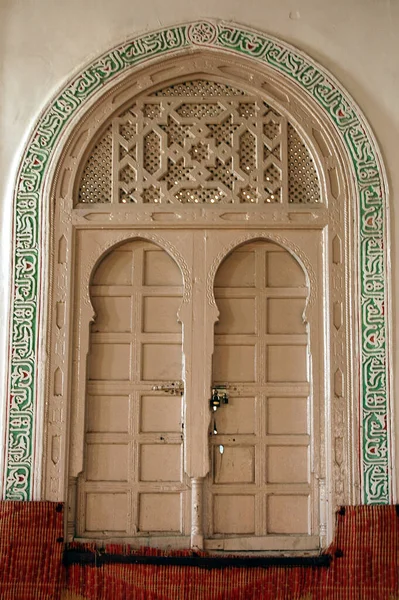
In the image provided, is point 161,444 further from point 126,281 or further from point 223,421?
point 126,281

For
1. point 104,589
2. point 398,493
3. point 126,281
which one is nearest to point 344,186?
point 126,281

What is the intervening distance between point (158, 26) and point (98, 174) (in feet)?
3.38

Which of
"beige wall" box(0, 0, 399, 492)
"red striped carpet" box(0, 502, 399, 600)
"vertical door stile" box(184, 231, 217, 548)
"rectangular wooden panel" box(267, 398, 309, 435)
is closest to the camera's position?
"red striped carpet" box(0, 502, 399, 600)

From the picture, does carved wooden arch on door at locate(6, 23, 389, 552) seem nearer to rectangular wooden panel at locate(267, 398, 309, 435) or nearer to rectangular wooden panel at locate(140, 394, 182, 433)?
rectangular wooden panel at locate(267, 398, 309, 435)

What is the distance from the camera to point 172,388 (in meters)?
4.32

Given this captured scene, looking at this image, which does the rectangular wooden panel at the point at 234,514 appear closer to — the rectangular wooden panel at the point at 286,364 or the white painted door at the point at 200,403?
the white painted door at the point at 200,403

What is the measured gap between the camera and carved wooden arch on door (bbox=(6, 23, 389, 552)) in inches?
167

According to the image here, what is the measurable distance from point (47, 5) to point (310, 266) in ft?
7.89

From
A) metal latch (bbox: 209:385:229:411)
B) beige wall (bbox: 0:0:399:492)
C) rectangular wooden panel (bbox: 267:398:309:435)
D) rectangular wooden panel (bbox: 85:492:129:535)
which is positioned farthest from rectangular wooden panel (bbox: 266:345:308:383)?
→ beige wall (bbox: 0:0:399:492)

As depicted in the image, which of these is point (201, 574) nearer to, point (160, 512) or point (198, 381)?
point (160, 512)

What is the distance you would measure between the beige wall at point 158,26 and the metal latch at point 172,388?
1.60m

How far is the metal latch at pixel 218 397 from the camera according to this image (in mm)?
4285

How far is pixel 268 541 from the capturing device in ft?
13.8

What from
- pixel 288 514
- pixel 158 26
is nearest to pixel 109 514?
pixel 288 514
